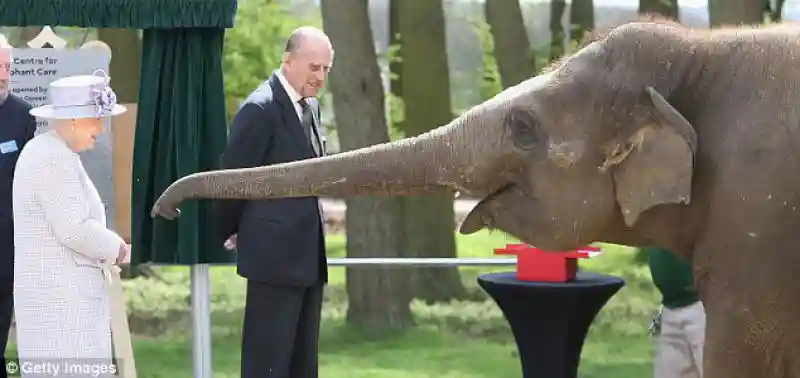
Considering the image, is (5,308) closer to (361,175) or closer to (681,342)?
(681,342)

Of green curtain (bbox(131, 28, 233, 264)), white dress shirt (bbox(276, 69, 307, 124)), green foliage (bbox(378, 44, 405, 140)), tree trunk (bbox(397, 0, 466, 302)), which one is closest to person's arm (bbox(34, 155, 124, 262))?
white dress shirt (bbox(276, 69, 307, 124))

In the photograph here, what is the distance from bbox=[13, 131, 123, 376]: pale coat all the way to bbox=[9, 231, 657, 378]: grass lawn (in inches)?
170

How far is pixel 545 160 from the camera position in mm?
4484

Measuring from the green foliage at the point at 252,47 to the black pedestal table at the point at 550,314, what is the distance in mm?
7457

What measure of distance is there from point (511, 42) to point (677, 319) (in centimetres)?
886

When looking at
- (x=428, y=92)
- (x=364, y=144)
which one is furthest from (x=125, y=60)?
(x=428, y=92)

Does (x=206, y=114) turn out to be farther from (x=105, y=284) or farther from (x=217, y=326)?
(x=217, y=326)

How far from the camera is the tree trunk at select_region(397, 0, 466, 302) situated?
570 inches

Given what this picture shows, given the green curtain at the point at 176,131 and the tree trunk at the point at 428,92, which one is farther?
the tree trunk at the point at 428,92

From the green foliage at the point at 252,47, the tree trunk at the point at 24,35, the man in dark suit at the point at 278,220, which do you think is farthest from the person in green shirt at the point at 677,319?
the green foliage at the point at 252,47

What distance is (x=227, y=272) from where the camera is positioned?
18.5 meters

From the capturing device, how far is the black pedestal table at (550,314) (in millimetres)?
6953

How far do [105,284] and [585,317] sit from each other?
2388mm

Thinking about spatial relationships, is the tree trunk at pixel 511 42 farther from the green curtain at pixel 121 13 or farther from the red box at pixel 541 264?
the red box at pixel 541 264
